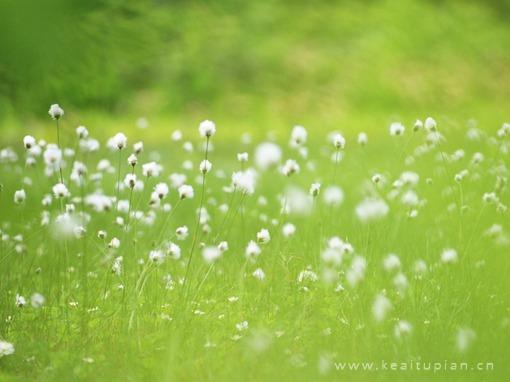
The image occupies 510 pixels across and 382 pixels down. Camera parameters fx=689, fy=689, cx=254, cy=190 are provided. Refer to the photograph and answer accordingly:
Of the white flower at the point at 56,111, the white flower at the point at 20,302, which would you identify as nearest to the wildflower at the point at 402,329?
the white flower at the point at 20,302

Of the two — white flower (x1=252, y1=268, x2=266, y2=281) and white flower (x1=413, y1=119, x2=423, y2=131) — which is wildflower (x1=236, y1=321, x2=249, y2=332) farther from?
white flower (x1=413, y1=119, x2=423, y2=131)

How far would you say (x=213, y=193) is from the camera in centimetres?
569

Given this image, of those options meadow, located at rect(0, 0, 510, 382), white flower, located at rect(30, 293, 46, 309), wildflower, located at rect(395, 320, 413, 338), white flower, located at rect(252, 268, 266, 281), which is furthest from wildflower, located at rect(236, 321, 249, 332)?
white flower, located at rect(30, 293, 46, 309)

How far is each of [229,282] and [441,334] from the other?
1.00m

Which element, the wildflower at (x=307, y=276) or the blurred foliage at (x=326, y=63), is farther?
the blurred foliage at (x=326, y=63)

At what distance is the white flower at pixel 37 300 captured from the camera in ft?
9.53

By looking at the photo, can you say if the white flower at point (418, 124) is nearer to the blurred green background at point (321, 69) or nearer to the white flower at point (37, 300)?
the white flower at point (37, 300)

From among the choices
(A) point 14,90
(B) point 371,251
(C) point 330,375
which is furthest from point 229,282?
(A) point 14,90

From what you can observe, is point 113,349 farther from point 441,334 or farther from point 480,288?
point 480,288

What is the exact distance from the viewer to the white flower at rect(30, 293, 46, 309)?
2.90 m

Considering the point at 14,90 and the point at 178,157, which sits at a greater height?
the point at 14,90

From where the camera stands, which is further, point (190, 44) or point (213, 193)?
point (190, 44)

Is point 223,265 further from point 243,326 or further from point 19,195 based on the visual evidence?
point 19,195

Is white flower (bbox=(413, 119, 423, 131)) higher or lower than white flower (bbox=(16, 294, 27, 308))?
higher
